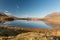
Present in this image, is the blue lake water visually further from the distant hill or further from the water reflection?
the distant hill

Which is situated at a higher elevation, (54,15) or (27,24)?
(54,15)

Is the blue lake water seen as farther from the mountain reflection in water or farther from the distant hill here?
the distant hill

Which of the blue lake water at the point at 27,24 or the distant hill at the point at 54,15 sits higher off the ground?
the distant hill at the point at 54,15

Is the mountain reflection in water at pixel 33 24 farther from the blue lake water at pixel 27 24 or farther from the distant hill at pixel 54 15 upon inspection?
the distant hill at pixel 54 15

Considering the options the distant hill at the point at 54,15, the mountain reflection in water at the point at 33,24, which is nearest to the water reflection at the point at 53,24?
the mountain reflection in water at the point at 33,24

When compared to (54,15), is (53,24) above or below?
below

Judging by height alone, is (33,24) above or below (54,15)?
below

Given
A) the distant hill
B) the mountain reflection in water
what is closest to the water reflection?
the mountain reflection in water

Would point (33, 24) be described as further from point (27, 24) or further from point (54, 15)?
point (54, 15)

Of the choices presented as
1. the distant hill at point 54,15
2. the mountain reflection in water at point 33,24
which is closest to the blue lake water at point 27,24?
the mountain reflection in water at point 33,24

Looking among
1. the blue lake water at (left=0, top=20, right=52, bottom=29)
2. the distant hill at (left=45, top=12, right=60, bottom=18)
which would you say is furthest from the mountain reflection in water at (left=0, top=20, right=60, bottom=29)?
the distant hill at (left=45, top=12, right=60, bottom=18)

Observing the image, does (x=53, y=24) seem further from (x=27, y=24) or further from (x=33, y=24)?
(x=27, y=24)

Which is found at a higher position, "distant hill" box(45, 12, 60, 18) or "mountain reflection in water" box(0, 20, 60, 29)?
"distant hill" box(45, 12, 60, 18)

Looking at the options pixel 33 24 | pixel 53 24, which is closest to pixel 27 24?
pixel 33 24
